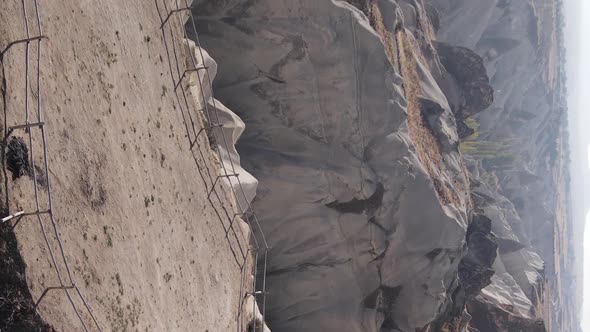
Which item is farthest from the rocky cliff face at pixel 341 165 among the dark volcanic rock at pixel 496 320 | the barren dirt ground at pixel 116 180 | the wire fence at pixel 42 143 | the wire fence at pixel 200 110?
the wire fence at pixel 42 143

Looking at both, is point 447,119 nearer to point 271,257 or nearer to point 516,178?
point 271,257

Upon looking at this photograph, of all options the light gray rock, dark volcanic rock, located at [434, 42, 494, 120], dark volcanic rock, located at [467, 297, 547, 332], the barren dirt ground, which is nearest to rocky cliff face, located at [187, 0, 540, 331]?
the light gray rock

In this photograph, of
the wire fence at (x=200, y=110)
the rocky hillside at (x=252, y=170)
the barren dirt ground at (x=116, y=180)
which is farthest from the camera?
the wire fence at (x=200, y=110)

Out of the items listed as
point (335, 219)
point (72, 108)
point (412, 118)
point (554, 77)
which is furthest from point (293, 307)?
point (554, 77)

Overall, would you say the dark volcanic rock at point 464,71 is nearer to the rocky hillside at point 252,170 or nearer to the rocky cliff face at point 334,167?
the rocky hillside at point 252,170

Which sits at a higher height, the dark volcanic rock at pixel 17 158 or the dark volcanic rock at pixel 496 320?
the dark volcanic rock at pixel 17 158

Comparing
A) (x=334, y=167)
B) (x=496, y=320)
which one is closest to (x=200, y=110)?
(x=334, y=167)
